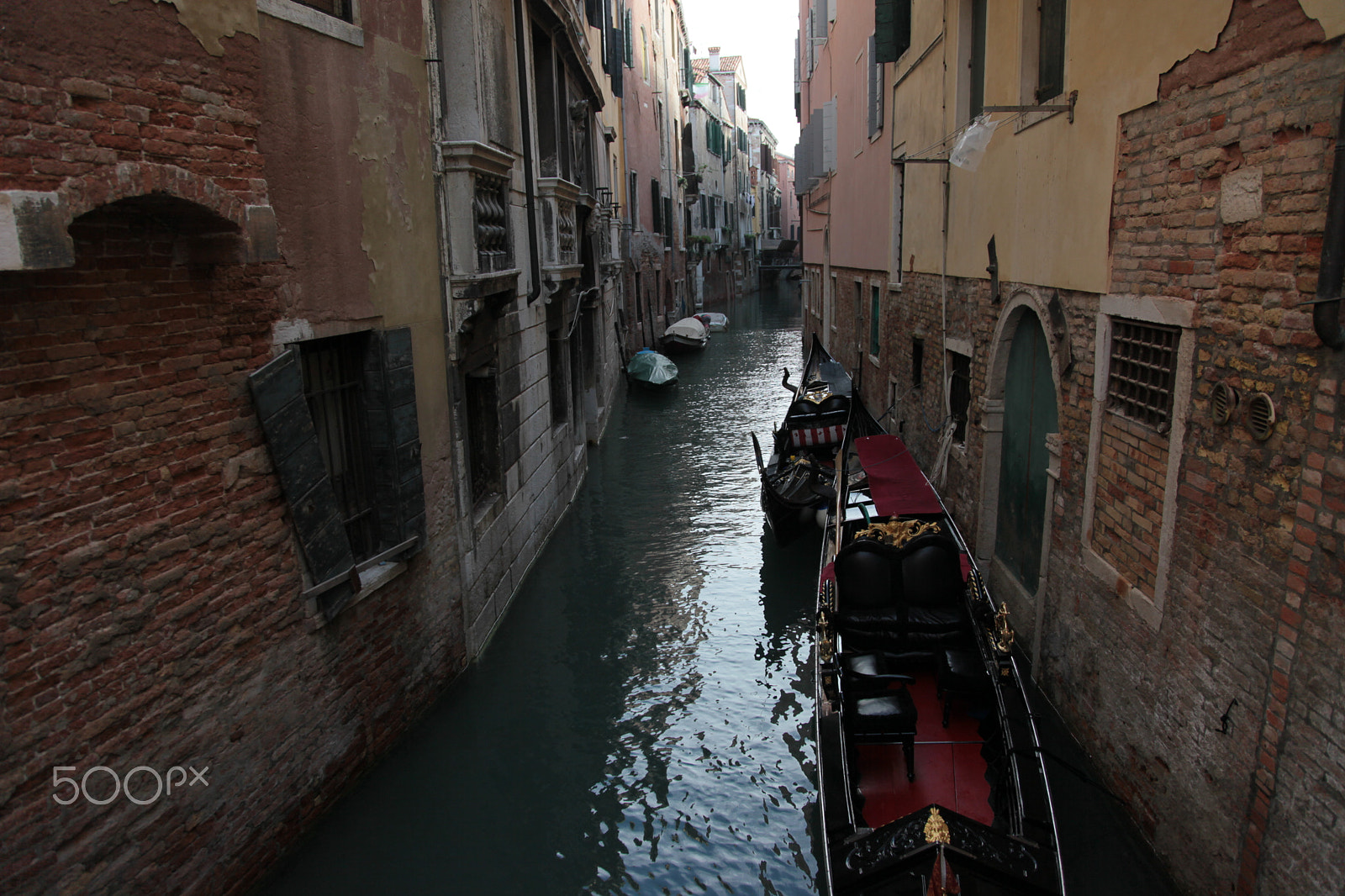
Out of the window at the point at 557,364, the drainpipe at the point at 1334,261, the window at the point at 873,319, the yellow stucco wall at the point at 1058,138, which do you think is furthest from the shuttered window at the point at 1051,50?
the window at the point at 873,319

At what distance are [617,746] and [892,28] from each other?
936cm

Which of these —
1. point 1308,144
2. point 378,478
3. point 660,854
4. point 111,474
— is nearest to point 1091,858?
point 660,854

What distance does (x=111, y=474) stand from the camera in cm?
337

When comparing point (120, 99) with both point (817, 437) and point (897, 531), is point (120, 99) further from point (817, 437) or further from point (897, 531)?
point (817, 437)

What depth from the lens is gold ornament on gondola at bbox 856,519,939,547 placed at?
582 cm

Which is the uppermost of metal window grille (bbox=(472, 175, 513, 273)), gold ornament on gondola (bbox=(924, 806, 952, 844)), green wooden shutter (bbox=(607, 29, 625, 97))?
green wooden shutter (bbox=(607, 29, 625, 97))

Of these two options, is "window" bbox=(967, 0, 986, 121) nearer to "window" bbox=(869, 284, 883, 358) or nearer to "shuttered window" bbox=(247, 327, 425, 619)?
"window" bbox=(869, 284, 883, 358)

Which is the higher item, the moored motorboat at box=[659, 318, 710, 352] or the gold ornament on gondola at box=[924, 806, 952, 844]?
the moored motorboat at box=[659, 318, 710, 352]

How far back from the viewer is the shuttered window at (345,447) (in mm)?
4277

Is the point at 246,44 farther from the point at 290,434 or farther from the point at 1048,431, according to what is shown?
the point at 1048,431

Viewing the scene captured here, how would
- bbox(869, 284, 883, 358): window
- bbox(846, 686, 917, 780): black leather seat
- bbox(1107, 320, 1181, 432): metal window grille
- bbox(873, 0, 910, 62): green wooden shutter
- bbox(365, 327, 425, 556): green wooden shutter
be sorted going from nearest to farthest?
bbox(1107, 320, 1181, 432): metal window grille < bbox(846, 686, 917, 780): black leather seat < bbox(365, 327, 425, 556): green wooden shutter < bbox(873, 0, 910, 62): green wooden shutter < bbox(869, 284, 883, 358): window

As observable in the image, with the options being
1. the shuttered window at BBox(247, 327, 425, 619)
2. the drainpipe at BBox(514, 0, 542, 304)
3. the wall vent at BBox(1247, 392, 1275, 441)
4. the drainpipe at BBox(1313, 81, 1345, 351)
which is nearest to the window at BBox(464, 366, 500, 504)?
the drainpipe at BBox(514, 0, 542, 304)

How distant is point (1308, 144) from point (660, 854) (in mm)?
4625

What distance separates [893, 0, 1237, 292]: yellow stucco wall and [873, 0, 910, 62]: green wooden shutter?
1.37 metres
